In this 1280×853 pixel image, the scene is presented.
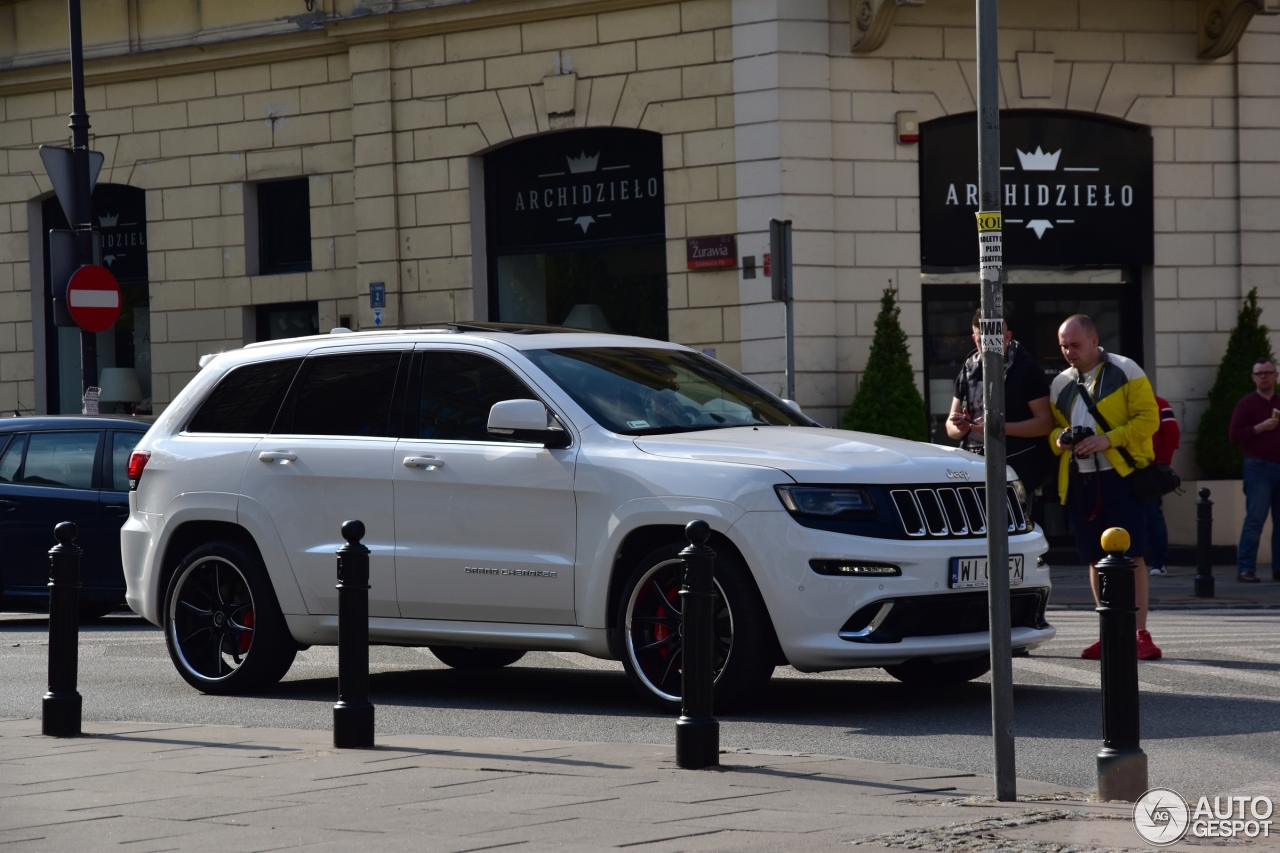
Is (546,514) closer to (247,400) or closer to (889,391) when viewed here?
(247,400)

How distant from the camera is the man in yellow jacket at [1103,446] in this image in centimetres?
977

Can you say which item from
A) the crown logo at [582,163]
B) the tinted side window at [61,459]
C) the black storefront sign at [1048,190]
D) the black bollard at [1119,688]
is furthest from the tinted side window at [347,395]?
the crown logo at [582,163]

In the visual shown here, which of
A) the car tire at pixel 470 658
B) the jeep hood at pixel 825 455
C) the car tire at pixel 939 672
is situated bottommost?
the car tire at pixel 470 658

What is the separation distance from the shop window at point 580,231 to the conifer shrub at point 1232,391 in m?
5.42

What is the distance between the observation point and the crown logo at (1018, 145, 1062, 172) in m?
17.7

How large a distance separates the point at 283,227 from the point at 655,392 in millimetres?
13154

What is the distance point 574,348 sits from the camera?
8.89 meters

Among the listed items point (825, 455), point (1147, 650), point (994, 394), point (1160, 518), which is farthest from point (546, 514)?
point (1160, 518)

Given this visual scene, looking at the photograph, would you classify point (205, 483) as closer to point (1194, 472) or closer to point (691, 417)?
point (691, 417)

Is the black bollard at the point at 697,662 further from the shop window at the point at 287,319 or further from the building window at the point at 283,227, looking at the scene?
the building window at the point at 283,227

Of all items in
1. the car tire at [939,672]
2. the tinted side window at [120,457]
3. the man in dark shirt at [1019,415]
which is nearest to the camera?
the car tire at [939,672]

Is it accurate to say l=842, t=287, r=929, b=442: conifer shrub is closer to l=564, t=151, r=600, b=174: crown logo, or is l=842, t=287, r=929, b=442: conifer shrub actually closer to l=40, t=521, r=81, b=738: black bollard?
l=564, t=151, r=600, b=174: crown logo

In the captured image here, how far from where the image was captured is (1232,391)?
17.7 meters

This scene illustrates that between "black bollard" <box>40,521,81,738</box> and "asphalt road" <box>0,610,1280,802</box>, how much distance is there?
0.79 meters
